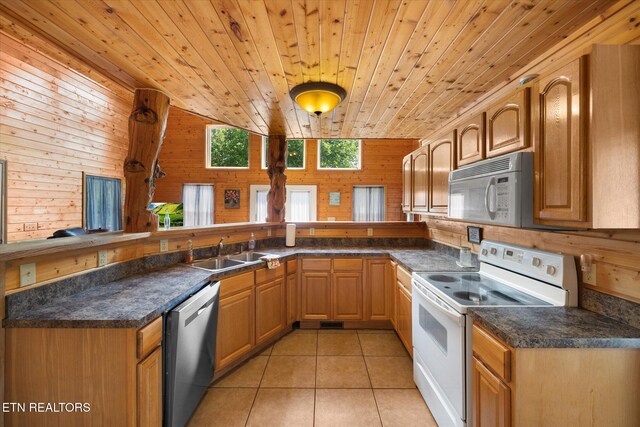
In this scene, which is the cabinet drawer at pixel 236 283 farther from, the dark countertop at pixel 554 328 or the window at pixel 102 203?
the window at pixel 102 203

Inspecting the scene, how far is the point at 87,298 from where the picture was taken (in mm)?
1461

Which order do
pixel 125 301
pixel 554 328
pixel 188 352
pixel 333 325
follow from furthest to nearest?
pixel 333 325 → pixel 188 352 → pixel 125 301 → pixel 554 328

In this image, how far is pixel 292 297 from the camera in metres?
2.88

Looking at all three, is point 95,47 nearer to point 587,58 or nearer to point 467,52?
point 467,52

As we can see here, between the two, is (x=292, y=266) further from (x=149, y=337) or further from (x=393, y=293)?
(x=149, y=337)

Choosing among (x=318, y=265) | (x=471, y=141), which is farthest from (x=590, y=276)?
(x=318, y=265)

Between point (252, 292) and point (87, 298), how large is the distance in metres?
1.15

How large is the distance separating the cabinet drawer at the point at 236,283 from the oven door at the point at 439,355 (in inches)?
54.6

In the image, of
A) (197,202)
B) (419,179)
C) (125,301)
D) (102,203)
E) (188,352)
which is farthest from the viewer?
(197,202)

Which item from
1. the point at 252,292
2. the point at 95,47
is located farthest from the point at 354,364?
the point at 95,47

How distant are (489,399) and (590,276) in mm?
817

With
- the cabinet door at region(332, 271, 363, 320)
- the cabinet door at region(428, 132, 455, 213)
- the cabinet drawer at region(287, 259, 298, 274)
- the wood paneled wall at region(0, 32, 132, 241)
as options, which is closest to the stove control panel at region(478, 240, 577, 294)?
the cabinet door at region(428, 132, 455, 213)

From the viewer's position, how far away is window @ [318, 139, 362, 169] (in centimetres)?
664

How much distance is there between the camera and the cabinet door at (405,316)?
7.54 ft
